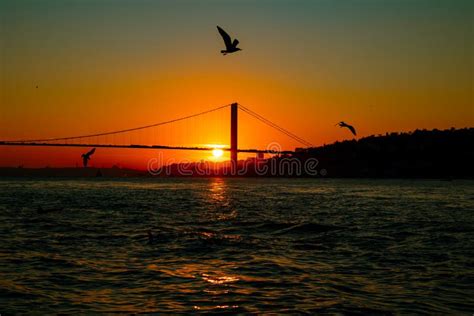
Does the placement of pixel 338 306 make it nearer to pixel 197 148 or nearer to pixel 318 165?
pixel 197 148

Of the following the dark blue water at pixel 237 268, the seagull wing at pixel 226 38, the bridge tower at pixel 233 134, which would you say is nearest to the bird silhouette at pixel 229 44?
the seagull wing at pixel 226 38

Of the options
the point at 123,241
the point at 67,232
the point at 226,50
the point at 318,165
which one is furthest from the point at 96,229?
the point at 318,165

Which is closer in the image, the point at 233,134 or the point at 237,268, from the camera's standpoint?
the point at 237,268

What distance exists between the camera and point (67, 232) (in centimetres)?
1530

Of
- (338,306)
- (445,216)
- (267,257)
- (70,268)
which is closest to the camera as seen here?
(338,306)

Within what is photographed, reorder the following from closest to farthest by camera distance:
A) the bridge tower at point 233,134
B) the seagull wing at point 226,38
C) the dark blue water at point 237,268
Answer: the dark blue water at point 237,268, the seagull wing at point 226,38, the bridge tower at point 233,134

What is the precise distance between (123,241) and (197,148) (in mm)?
58448

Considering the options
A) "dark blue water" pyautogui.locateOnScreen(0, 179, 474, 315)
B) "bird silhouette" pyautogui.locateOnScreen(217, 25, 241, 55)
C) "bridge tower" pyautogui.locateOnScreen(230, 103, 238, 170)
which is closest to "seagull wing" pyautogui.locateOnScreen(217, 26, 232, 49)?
"bird silhouette" pyautogui.locateOnScreen(217, 25, 241, 55)

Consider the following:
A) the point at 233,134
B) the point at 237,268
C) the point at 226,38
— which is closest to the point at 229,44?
the point at 226,38

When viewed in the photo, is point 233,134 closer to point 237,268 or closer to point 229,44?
point 229,44

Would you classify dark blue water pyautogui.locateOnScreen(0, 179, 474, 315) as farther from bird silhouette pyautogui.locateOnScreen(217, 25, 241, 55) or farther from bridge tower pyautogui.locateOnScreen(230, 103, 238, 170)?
bridge tower pyautogui.locateOnScreen(230, 103, 238, 170)

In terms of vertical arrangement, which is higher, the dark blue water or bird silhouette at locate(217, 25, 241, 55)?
bird silhouette at locate(217, 25, 241, 55)

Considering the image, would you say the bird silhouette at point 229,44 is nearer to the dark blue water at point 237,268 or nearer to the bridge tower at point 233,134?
the dark blue water at point 237,268

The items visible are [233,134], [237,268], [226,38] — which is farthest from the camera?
[233,134]
